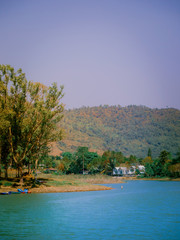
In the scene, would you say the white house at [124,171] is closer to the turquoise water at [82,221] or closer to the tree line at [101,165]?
the tree line at [101,165]

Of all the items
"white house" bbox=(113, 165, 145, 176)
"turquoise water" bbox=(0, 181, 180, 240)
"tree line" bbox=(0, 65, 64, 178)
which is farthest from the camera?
"white house" bbox=(113, 165, 145, 176)

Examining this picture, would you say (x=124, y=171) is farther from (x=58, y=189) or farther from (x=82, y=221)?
(x=82, y=221)

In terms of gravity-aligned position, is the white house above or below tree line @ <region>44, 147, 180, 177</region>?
below

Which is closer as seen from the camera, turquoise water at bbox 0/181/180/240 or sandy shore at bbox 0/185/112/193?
turquoise water at bbox 0/181/180/240

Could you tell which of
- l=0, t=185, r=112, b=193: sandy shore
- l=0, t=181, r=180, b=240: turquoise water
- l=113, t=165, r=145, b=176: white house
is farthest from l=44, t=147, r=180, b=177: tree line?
l=0, t=181, r=180, b=240: turquoise water

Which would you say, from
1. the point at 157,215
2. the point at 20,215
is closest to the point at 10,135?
the point at 20,215

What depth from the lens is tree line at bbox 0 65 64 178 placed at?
40.2 meters

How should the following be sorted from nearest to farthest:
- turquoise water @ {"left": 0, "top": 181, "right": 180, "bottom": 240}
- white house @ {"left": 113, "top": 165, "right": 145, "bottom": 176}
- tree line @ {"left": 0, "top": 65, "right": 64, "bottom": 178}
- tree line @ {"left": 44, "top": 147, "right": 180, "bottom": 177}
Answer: turquoise water @ {"left": 0, "top": 181, "right": 180, "bottom": 240} → tree line @ {"left": 0, "top": 65, "right": 64, "bottom": 178} → tree line @ {"left": 44, "top": 147, "right": 180, "bottom": 177} → white house @ {"left": 113, "top": 165, "right": 145, "bottom": 176}

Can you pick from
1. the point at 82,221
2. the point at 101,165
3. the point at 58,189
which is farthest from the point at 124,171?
the point at 82,221

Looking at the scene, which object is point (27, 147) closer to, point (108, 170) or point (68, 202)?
point (68, 202)

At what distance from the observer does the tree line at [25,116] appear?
40.2 meters

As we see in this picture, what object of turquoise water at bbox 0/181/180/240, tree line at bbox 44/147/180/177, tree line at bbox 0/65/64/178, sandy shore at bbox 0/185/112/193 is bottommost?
turquoise water at bbox 0/181/180/240

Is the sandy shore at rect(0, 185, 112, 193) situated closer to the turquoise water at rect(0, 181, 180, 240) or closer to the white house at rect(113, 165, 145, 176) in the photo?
the turquoise water at rect(0, 181, 180, 240)

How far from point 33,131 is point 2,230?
22952 mm
